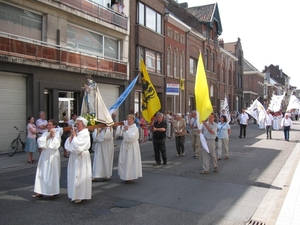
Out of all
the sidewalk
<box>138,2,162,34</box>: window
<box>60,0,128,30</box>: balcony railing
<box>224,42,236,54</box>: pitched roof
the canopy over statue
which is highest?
<box>224,42,236,54</box>: pitched roof

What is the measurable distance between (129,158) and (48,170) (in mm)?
2271

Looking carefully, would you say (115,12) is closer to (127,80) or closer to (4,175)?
(127,80)

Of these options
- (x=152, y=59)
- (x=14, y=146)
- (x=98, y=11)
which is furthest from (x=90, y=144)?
(x=152, y=59)

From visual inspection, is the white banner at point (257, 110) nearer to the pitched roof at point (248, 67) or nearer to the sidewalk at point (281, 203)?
the sidewalk at point (281, 203)

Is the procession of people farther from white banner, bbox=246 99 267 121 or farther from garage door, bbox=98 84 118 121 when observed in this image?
white banner, bbox=246 99 267 121

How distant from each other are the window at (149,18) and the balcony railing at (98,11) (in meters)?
2.40

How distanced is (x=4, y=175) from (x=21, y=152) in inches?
192

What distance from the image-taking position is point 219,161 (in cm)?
1181

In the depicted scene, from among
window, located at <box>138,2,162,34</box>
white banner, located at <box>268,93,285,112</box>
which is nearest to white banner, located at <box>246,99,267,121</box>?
white banner, located at <box>268,93,285,112</box>

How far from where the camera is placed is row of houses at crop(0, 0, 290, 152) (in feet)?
46.9

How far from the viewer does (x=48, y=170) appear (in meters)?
6.53

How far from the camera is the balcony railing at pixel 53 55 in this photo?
1388 centimetres

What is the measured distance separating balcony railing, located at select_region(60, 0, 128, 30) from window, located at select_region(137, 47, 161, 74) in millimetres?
2756

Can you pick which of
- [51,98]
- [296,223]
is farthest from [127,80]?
[296,223]
